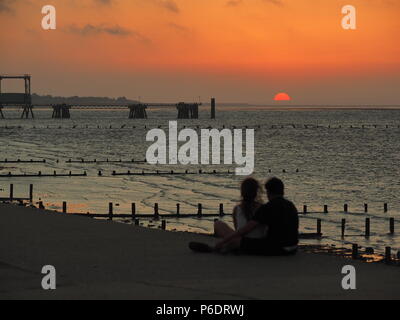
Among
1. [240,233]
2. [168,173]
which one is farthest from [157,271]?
[168,173]

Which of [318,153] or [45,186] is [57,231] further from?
[318,153]

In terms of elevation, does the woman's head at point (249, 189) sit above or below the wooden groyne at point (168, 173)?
above

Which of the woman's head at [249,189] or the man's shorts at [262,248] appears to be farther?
the man's shorts at [262,248]

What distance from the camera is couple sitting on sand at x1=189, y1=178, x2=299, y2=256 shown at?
46.2 feet

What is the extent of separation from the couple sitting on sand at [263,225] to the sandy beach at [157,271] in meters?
0.21

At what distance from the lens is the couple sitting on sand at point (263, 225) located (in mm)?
14094

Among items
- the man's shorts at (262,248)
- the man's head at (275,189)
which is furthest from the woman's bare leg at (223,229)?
the man's head at (275,189)

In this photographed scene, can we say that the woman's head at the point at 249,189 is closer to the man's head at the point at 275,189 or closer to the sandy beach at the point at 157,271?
the man's head at the point at 275,189

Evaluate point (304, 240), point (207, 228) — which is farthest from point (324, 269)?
point (207, 228)

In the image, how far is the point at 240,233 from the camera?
569 inches

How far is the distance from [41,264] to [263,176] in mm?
61175

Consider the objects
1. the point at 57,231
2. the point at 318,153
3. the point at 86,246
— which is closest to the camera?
the point at 86,246
